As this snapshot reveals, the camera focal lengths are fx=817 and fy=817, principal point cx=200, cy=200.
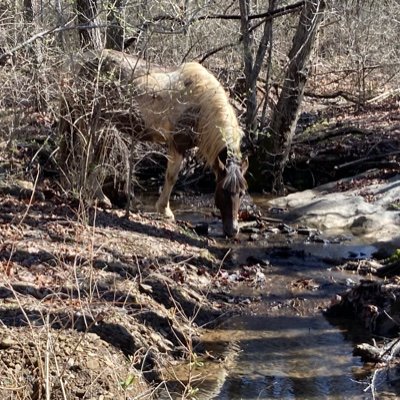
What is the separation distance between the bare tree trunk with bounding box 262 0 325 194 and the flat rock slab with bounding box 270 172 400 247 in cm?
76

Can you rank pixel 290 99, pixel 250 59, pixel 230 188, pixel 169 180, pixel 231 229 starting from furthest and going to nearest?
pixel 290 99 < pixel 250 59 < pixel 169 180 < pixel 231 229 < pixel 230 188

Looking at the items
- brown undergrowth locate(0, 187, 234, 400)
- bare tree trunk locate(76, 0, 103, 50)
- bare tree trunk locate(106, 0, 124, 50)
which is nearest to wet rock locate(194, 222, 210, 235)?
brown undergrowth locate(0, 187, 234, 400)

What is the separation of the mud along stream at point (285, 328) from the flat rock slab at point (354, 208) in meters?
0.56

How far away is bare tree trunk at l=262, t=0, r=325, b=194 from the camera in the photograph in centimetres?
1499

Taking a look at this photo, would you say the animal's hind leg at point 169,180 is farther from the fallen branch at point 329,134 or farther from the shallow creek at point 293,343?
the fallen branch at point 329,134

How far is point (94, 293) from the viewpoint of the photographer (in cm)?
791

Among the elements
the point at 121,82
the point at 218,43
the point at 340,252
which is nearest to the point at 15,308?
the point at 121,82

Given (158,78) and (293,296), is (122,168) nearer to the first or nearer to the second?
(158,78)

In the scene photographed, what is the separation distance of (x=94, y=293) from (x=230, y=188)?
4241 mm

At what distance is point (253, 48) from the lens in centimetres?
1577

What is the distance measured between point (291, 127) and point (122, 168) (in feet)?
15.1

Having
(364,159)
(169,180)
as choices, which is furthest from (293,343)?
(364,159)

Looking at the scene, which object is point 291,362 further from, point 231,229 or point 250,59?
point 250,59

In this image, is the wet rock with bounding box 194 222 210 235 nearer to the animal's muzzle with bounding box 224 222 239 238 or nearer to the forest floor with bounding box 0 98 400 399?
the forest floor with bounding box 0 98 400 399
